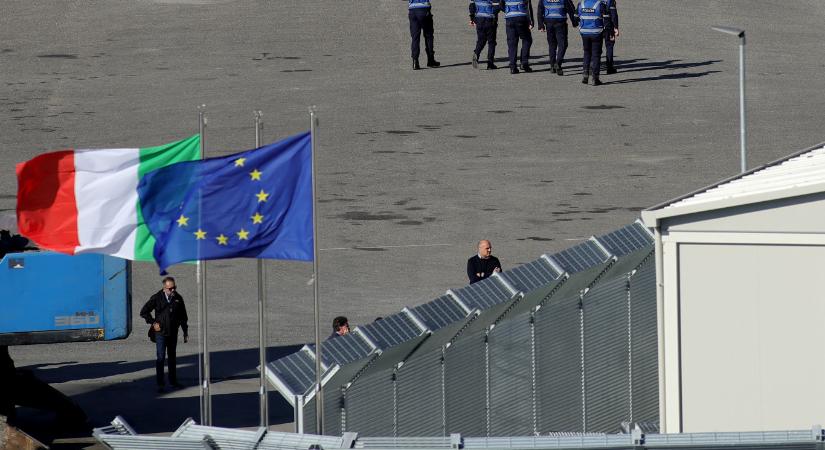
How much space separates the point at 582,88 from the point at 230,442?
2637 cm

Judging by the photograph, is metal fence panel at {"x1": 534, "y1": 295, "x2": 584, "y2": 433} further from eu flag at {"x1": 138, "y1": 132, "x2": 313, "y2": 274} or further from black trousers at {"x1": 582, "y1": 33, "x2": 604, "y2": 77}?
black trousers at {"x1": 582, "y1": 33, "x2": 604, "y2": 77}

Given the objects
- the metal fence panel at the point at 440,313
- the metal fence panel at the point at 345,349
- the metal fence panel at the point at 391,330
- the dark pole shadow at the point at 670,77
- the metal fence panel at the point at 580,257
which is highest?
the dark pole shadow at the point at 670,77

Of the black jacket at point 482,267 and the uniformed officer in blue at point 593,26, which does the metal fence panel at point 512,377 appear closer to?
the black jacket at point 482,267

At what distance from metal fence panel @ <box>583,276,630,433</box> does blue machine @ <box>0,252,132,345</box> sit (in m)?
4.66

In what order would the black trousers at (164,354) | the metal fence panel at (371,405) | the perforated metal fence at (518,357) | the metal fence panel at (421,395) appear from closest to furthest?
the metal fence panel at (371,405)
the perforated metal fence at (518,357)
the metal fence panel at (421,395)
the black trousers at (164,354)

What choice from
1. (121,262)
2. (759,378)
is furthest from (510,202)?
(759,378)

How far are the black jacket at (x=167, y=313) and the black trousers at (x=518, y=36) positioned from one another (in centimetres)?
1787

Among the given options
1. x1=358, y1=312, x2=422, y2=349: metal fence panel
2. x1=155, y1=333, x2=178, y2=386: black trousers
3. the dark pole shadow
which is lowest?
x1=155, y1=333, x2=178, y2=386: black trousers

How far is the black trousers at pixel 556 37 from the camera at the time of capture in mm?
36125

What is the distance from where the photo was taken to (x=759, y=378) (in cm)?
1409

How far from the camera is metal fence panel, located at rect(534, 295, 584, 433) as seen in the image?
16.6 metres

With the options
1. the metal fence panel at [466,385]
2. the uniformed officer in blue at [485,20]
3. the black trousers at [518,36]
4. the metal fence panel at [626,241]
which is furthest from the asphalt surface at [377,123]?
the metal fence panel at [626,241]

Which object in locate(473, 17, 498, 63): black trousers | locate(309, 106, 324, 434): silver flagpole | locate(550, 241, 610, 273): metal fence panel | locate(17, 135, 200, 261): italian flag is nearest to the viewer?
locate(309, 106, 324, 434): silver flagpole

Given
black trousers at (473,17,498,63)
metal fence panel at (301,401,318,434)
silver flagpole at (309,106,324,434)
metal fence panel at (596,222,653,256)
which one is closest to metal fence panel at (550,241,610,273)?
metal fence panel at (596,222,653,256)
